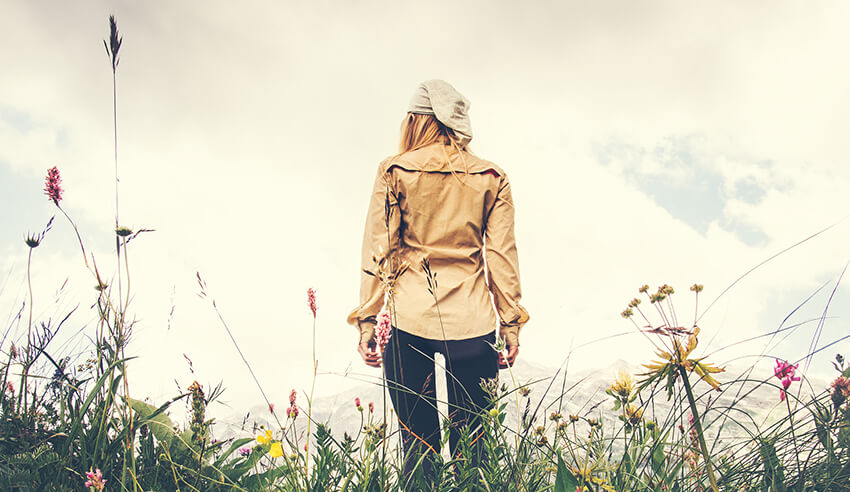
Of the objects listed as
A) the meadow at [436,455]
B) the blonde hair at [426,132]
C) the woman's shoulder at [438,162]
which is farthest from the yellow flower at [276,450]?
the blonde hair at [426,132]

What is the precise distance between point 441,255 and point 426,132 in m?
0.86

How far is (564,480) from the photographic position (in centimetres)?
147

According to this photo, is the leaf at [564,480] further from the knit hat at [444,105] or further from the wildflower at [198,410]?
the knit hat at [444,105]

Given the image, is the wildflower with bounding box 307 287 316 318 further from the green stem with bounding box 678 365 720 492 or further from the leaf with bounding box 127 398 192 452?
the green stem with bounding box 678 365 720 492

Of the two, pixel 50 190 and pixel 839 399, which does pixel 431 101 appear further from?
pixel 839 399

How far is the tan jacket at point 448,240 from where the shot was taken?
9.97ft

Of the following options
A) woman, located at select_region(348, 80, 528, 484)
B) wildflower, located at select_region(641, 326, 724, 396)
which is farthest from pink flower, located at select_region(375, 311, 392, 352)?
woman, located at select_region(348, 80, 528, 484)

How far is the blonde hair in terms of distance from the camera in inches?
135

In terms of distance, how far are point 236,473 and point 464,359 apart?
139 cm

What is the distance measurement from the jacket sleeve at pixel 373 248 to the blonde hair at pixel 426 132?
0.34 m

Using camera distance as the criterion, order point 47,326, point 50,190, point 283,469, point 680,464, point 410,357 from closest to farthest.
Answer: point 680,464 < point 50,190 < point 283,469 < point 47,326 < point 410,357

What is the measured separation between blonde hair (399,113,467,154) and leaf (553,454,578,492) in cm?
228

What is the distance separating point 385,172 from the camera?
3221 mm

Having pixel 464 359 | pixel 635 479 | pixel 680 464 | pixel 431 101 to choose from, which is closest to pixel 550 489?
pixel 635 479
